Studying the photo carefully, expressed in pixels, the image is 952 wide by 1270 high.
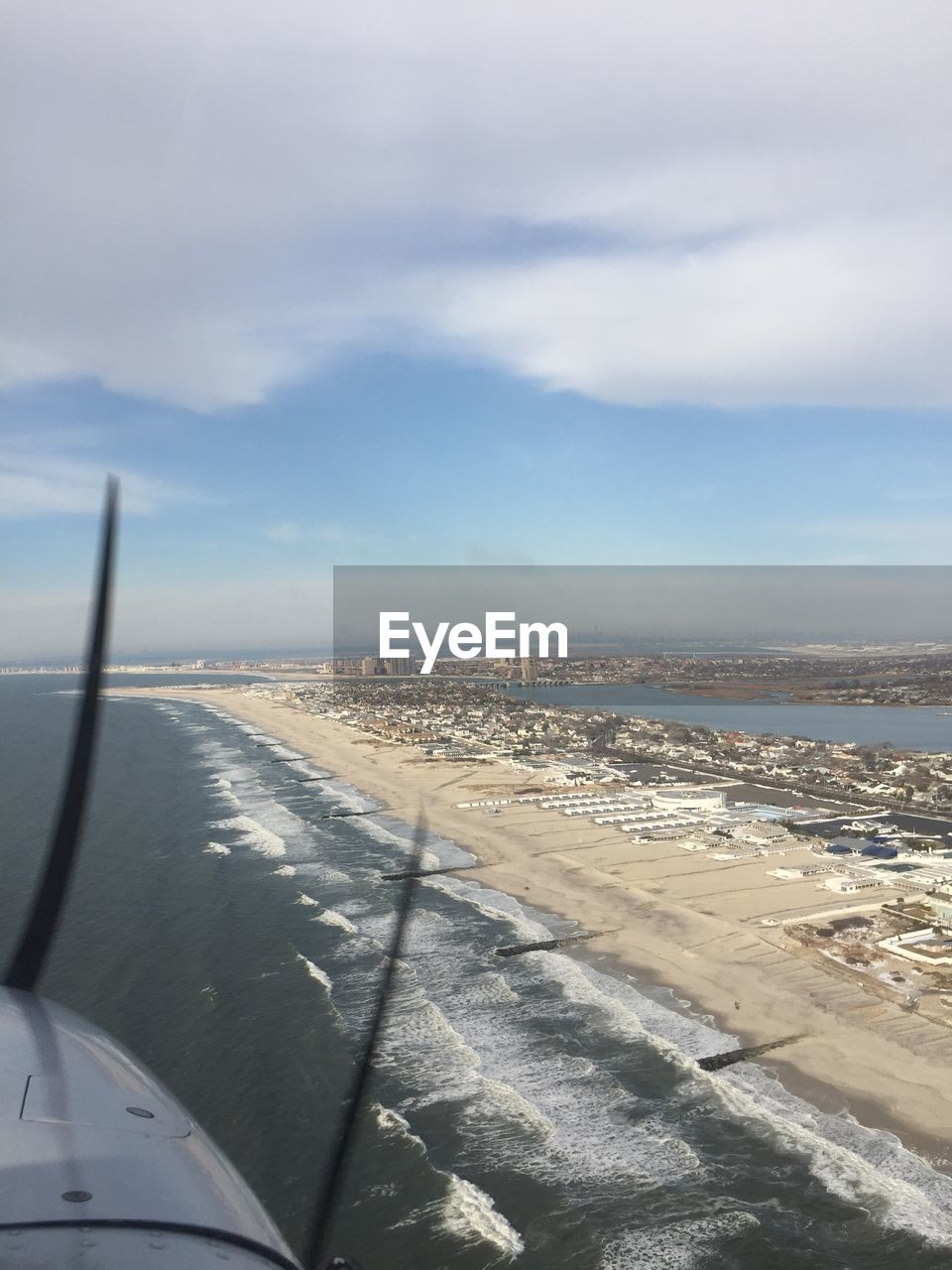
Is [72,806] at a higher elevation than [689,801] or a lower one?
higher

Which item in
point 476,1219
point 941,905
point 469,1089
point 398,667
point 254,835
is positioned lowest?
point 254,835

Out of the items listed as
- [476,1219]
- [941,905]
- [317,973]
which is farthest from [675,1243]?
[941,905]

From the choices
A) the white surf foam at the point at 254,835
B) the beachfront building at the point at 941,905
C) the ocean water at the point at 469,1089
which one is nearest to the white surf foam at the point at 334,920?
the ocean water at the point at 469,1089

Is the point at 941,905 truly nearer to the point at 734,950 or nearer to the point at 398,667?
the point at 734,950

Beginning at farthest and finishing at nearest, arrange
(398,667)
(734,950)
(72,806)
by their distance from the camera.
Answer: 1. (398,667)
2. (734,950)
3. (72,806)

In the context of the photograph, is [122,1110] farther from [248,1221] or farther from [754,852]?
[754,852]

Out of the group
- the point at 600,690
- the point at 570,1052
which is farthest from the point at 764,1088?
the point at 600,690
